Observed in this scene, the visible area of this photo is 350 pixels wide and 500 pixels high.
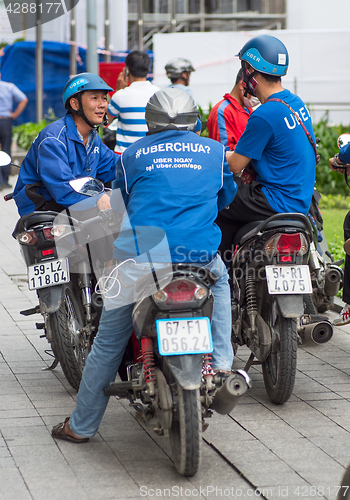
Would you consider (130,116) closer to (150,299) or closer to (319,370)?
(319,370)

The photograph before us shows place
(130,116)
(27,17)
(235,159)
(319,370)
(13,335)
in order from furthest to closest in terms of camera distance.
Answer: (27,17) → (130,116) → (13,335) → (319,370) → (235,159)

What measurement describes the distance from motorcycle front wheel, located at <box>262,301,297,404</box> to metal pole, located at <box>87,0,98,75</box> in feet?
28.2

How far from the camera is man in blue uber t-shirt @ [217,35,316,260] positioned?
167 inches

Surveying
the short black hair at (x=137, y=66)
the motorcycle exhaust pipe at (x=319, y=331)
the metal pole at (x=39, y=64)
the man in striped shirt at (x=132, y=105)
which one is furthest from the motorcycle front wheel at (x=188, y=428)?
the metal pole at (x=39, y=64)

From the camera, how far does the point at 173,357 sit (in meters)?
3.26

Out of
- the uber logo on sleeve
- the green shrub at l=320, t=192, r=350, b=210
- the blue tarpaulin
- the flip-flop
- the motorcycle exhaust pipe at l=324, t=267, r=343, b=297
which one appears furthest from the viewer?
the blue tarpaulin

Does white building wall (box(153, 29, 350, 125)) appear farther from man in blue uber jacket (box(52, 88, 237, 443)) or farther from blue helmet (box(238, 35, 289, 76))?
man in blue uber jacket (box(52, 88, 237, 443))

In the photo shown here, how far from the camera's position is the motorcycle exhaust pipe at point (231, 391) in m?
3.31

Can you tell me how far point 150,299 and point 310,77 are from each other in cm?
1260

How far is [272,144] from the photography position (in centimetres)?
428

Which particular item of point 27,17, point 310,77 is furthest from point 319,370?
point 27,17

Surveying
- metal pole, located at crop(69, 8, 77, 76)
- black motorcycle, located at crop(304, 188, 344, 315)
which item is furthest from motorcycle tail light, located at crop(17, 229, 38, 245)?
metal pole, located at crop(69, 8, 77, 76)

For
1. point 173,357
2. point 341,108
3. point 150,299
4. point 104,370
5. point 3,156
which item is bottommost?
point 341,108

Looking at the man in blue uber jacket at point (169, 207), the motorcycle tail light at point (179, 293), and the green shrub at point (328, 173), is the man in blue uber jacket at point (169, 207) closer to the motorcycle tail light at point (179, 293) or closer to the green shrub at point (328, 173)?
the motorcycle tail light at point (179, 293)
